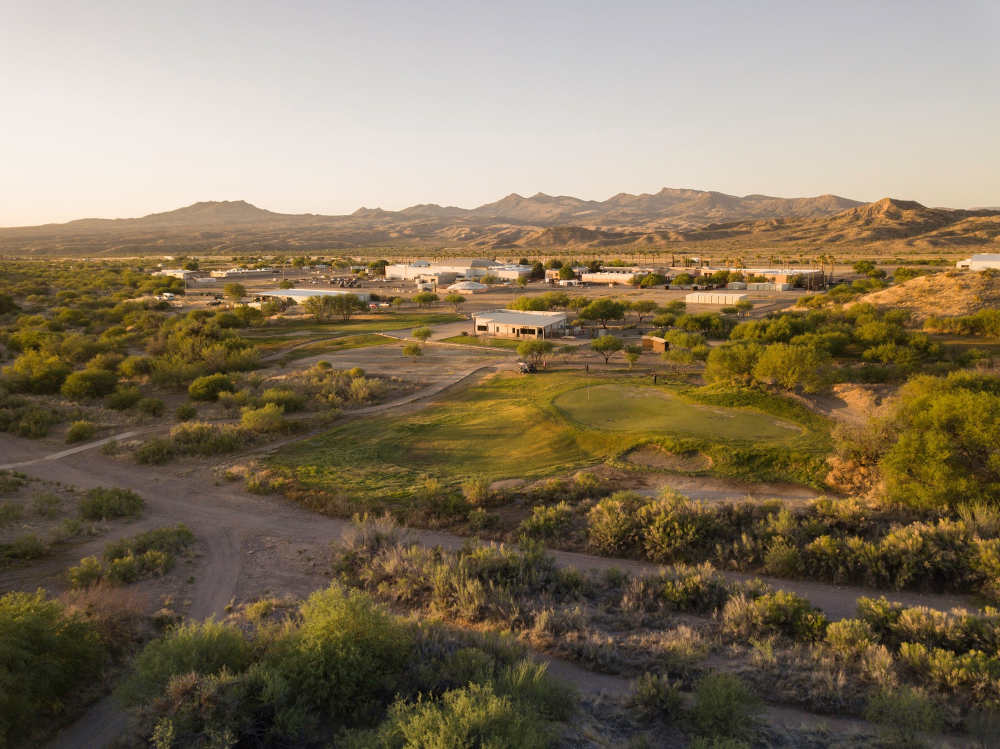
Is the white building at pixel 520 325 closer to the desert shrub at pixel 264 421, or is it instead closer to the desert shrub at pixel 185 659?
the desert shrub at pixel 264 421

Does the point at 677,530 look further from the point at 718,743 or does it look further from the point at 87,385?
the point at 87,385

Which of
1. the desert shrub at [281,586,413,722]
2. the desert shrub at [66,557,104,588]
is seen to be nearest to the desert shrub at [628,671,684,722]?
the desert shrub at [281,586,413,722]

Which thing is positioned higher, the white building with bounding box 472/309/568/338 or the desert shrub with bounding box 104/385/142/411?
the white building with bounding box 472/309/568/338

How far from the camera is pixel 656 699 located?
8.97 meters

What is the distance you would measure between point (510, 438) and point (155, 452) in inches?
619

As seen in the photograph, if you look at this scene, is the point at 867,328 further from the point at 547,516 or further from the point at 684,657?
the point at 684,657

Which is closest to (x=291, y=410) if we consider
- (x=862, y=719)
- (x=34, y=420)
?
(x=34, y=420)

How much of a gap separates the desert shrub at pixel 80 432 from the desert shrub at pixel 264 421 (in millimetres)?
6951

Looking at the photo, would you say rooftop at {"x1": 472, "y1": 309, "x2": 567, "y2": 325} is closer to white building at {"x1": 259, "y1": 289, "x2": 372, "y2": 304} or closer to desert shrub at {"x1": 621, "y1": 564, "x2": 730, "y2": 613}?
white building at {"x1": 259, "y1": 289, "x2": 372, "y2": 304}

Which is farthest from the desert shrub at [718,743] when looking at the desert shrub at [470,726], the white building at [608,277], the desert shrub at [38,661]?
the white building at [608,277]

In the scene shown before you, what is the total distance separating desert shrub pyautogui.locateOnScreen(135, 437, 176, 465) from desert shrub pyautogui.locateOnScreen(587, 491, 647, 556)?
61.6 feet

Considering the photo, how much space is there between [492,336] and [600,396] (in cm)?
2849

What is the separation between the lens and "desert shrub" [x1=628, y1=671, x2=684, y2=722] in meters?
8.84

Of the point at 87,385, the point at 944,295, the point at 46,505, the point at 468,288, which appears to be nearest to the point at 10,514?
the point at 46,505
